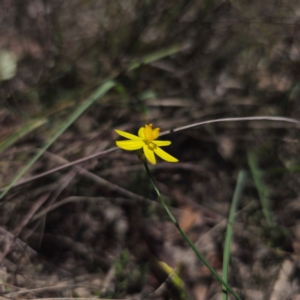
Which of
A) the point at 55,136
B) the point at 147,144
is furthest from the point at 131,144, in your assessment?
the point at 55,136

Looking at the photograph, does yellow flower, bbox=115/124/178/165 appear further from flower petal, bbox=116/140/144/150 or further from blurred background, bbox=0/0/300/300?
blurred background, bbox=0/0/300/300

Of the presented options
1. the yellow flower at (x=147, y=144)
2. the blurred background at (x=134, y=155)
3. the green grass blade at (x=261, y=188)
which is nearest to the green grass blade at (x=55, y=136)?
the blurred background at (x=134, y=155)

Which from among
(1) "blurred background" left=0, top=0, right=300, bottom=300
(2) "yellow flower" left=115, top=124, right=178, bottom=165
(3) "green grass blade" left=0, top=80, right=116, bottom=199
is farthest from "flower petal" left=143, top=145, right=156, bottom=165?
(1) "blurred background" left=0, top=0, right=300, bottom=300

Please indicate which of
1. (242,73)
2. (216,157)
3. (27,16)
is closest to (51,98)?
(27,16)

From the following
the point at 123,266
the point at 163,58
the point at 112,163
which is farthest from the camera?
the point at 163,58

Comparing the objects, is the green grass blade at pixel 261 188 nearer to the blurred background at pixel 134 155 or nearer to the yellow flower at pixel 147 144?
the blurred background at pixel 134 155

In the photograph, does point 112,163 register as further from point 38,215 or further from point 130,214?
point 38,215

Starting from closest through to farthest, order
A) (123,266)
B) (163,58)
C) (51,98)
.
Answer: (123,266) < (51,98) < (163,58)
